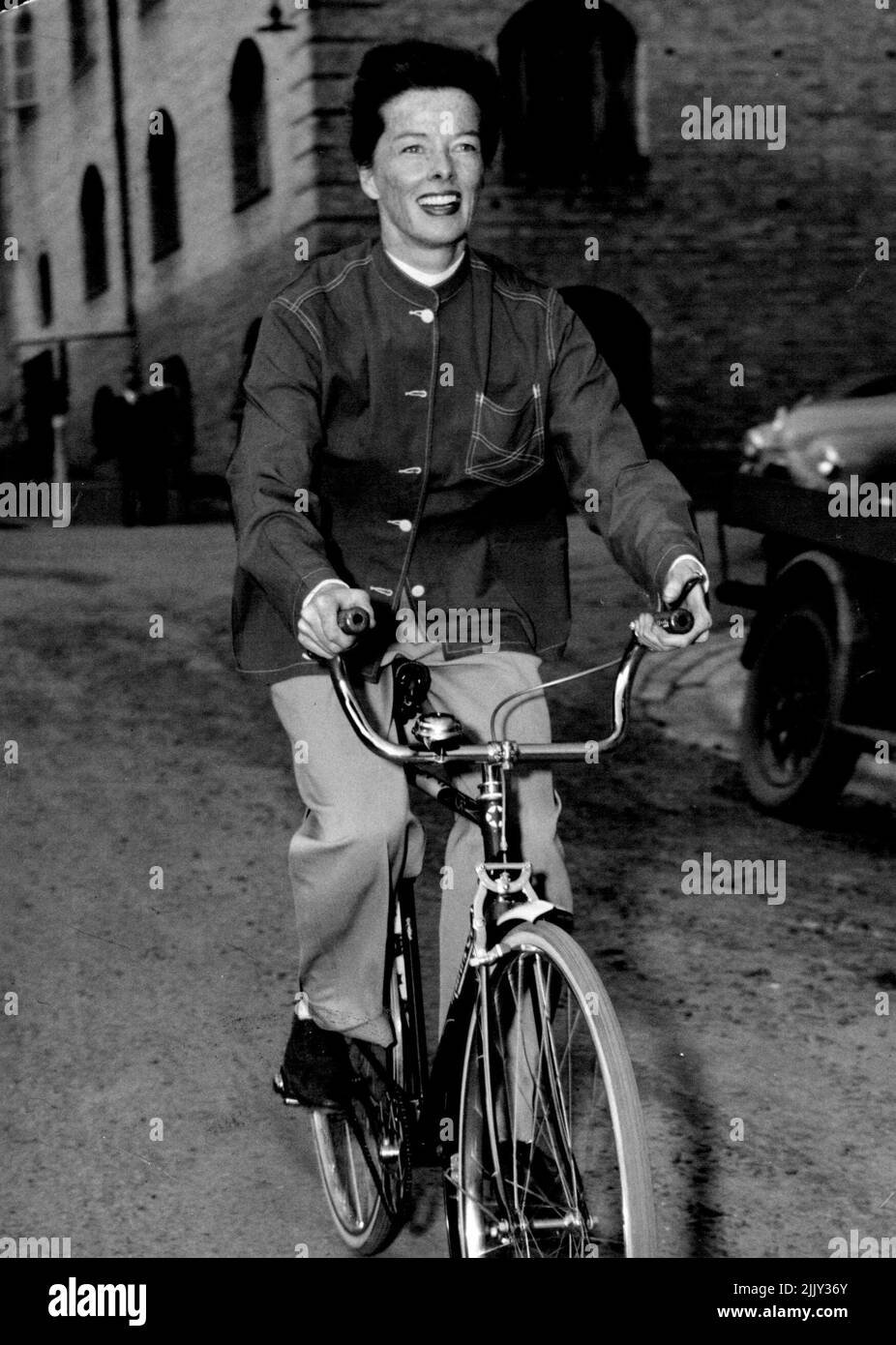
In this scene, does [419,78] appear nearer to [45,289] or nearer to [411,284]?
[411,284]

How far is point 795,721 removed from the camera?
6.48 metres

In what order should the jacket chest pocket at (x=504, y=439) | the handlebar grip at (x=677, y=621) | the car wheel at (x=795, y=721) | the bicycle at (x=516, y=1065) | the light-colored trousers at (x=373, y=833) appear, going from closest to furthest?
the bicycle at (x=516, y=1065), the handlebar grip at (x=677, y=621), the light-colored trousers at (x=373, y=833), the jacket chest pocket at (x=504, y=439), the car wheel at (x=795, y=721)

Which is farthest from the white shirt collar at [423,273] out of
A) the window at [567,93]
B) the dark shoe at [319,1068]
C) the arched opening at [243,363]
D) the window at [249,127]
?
the window at [567,93]

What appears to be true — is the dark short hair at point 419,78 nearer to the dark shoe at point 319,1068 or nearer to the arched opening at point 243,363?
the dark shoe at point 319,1068

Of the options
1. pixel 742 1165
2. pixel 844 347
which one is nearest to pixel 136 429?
pixel 844 347

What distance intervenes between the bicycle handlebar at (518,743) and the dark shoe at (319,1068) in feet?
2.41

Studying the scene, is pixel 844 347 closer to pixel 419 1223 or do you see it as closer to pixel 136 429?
pixel 136 429

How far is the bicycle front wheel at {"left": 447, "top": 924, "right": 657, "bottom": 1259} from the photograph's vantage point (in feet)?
8.91

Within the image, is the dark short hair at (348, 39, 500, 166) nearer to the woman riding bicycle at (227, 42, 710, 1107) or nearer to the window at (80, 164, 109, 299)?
the woman riding bicycle at (227, 42, 710, 1107)

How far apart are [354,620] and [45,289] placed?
246 inches

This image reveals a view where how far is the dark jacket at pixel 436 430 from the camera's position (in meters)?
3.23

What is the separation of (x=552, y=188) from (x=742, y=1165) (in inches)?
420

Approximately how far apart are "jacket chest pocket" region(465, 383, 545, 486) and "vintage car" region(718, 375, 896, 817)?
2.83m

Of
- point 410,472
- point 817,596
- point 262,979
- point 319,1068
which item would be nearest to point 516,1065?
point 319,1068
